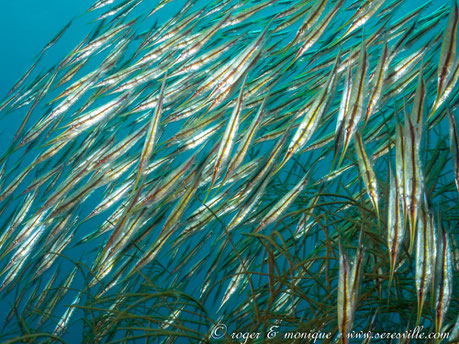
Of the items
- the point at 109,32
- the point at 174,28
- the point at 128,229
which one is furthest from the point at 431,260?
the point at 109,32

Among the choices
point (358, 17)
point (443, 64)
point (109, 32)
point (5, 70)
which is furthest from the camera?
point (5, 70)

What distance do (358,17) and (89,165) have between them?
1130 millimetres

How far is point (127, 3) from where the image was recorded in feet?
6.14

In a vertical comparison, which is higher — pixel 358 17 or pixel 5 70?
pixel 5 70

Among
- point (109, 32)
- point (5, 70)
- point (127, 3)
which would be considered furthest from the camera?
point (5, 70)

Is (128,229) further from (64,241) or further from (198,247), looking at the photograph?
(64,241)

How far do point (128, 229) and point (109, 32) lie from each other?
913mm

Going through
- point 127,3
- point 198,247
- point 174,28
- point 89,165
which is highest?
point 127,3

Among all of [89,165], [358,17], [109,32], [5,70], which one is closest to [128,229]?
[89,165]

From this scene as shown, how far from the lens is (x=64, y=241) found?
195 centimetres

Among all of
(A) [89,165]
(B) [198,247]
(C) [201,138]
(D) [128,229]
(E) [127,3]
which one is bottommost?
(D) [128,229]

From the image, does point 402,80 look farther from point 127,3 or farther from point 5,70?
point 5,70

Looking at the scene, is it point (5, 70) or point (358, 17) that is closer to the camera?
point (358, 17)

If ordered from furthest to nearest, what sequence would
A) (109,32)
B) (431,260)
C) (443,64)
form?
(109,32) < (443,64) < (431,260)
